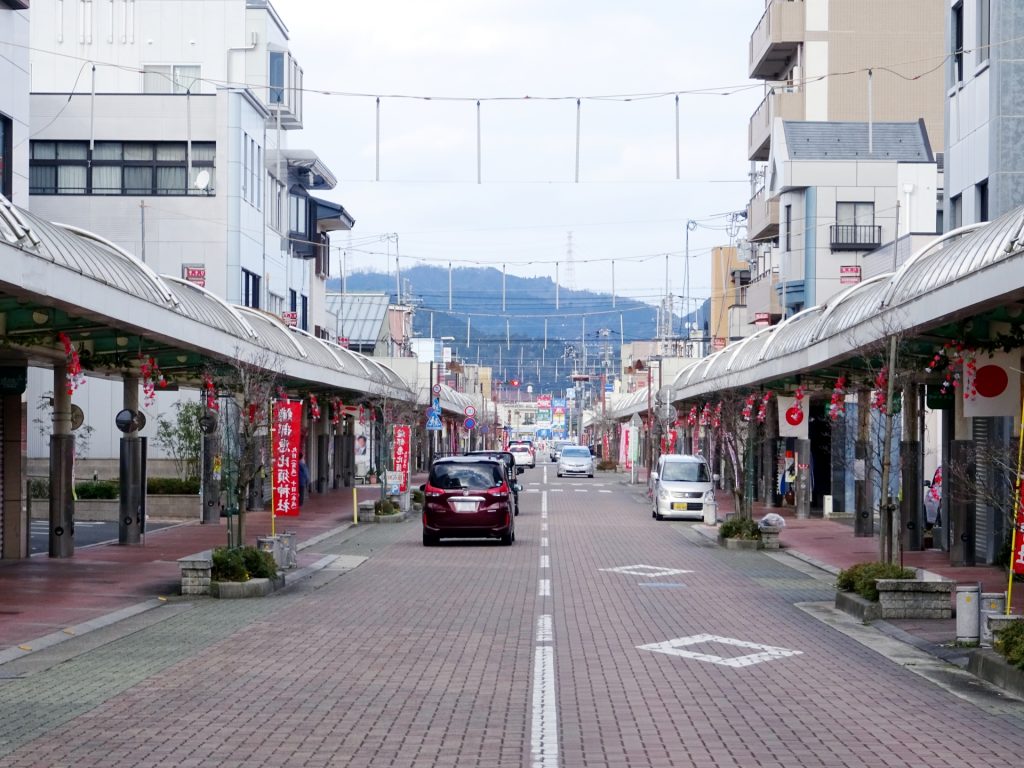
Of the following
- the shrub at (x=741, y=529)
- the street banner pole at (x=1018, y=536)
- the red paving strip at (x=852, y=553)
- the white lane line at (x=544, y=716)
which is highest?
the street banner pole at (x=1018, y=536)

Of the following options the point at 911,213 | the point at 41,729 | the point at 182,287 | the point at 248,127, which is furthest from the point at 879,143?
the point at 41,729

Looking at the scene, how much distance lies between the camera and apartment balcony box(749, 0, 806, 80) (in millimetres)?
60688

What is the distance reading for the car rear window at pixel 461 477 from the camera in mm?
31609

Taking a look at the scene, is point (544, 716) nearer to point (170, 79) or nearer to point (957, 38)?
point (957, 38)

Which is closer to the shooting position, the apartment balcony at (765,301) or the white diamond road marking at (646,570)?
the white diamond road marking at (646,570)

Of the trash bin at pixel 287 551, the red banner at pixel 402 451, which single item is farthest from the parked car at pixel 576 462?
Answer: the trash bin at pixel 287 551

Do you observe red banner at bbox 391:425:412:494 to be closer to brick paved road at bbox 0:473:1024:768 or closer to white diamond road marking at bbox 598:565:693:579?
white diamond road marking at bbox 598:565:693:579

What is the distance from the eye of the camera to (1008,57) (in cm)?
3023

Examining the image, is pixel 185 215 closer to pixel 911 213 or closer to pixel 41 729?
pixel 911 213

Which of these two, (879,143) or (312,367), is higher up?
(879,143)

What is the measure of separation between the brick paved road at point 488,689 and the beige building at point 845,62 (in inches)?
1666

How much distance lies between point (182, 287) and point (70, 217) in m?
23.6

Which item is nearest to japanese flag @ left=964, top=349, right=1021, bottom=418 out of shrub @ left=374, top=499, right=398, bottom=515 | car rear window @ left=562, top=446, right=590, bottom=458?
shrub @ left=374, top=499, right=398, bottom=515

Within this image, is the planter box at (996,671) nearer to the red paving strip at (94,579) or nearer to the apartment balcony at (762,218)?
the red paving strip at (94,579)
